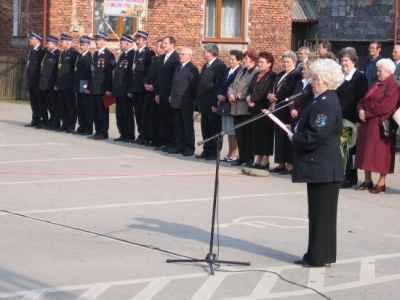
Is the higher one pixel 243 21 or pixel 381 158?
pixel 243 21

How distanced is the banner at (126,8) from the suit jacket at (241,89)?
9886 millimetres

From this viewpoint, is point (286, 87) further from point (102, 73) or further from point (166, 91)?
point (102, 73)

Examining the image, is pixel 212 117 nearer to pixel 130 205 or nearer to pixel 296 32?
pixel 130 205

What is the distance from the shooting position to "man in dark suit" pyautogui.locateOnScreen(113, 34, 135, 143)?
738 inches

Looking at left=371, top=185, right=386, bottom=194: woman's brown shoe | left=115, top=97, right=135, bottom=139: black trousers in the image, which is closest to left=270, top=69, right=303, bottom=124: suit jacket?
left=371, top=185, right=386, bottom=194: woman's brown shoe

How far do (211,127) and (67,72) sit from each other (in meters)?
4.75

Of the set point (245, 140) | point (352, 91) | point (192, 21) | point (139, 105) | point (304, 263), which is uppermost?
point (192, 21)

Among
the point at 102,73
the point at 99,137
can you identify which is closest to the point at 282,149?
the point at 99,137

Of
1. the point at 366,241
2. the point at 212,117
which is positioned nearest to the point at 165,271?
the point at 366,241

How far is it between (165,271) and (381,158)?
563cm

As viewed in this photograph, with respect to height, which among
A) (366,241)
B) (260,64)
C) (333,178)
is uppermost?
(260,64)

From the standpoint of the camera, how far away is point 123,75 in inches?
739

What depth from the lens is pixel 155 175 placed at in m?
14.4

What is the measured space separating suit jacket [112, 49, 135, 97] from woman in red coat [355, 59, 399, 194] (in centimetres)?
652
